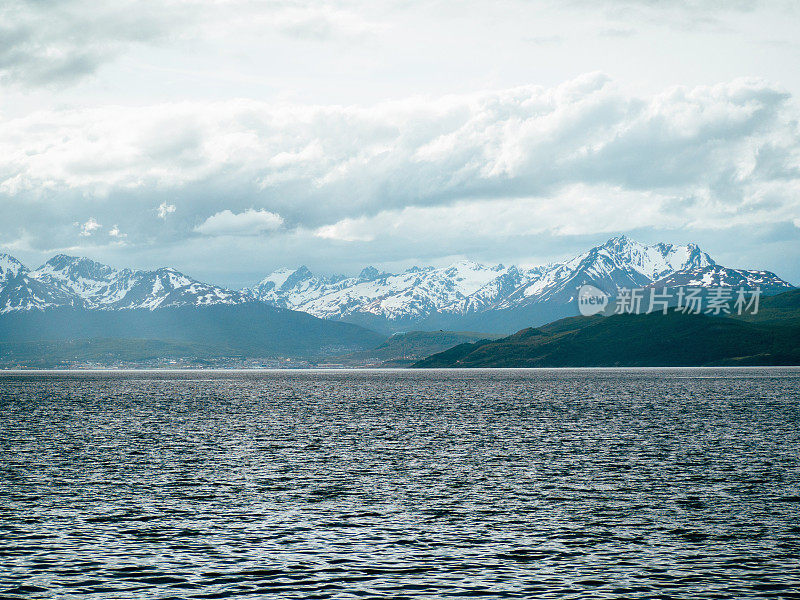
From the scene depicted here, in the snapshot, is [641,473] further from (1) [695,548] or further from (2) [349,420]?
(2) [349,420]

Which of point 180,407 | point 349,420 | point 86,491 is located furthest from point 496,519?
point 180,407

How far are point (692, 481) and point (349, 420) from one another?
84.5 metres

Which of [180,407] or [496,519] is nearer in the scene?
[496,519]

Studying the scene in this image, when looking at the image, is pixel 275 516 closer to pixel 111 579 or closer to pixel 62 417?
pixel 111 579

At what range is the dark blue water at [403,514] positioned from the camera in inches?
1538

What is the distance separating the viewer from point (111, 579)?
129ft

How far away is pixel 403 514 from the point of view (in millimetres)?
56406

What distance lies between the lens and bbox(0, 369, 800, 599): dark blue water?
39062 mm

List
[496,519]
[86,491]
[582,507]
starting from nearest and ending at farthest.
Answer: [496,519] < [582,507] < [86,491]

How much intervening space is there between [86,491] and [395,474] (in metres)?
27.0

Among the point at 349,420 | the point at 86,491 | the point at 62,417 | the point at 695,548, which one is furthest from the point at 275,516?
the point at 62,417

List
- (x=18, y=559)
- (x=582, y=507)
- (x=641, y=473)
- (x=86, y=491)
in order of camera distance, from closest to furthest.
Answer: (x=18, y=559) < (x=582, y=507) < (x=86, y=491) < (x=641, y=473)

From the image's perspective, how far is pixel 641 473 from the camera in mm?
75438

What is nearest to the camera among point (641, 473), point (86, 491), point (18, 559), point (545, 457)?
point (18, 559)
